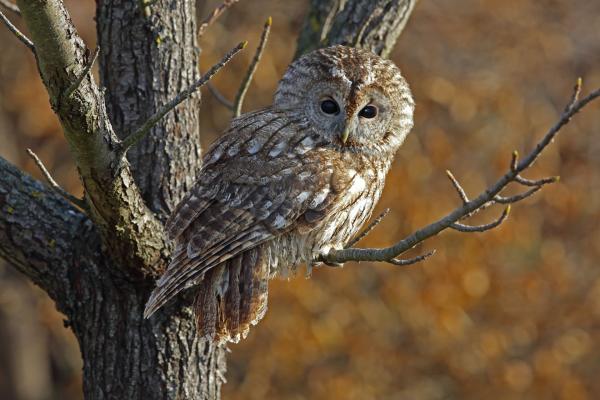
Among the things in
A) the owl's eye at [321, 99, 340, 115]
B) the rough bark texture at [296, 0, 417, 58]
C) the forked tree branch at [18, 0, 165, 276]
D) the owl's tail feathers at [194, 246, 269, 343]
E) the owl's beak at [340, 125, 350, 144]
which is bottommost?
the owl's tail feathers at [194, 246, 269, 343]

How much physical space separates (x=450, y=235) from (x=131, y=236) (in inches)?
239

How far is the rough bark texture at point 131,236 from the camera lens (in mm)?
3521

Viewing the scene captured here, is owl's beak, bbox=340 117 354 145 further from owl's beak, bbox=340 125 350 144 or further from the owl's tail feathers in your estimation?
the owl's tail feathers

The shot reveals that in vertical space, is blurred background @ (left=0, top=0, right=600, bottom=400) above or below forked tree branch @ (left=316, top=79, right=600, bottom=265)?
above

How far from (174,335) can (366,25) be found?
159cm

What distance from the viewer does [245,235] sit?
356 centimetres

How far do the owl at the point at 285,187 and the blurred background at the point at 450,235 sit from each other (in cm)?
488

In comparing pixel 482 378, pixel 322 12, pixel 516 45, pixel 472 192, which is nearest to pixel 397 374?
pixel 482 378

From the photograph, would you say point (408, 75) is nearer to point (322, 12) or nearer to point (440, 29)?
point (440, 29)

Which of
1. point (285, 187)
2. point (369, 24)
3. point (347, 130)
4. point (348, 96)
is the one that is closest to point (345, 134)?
point (347, 130)

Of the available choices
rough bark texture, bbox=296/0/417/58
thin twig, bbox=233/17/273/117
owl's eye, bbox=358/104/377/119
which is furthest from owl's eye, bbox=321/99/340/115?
rough bark texture, bbox=296/0/417/58

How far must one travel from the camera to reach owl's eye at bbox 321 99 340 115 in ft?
12.8

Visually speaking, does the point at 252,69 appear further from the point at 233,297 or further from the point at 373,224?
the point at 233,297

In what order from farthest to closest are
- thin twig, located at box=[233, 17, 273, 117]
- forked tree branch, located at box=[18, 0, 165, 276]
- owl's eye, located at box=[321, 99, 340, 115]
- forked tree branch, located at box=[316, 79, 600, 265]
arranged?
owl's eye, located at box=[321, 99, 340, 115]
thin twig, located at box=[233, 17, 273, 117]
forked tree branch, located at box=[18, 0, 165, 276]
forked tree branch, located at box=[316, 79, 600, 265]
